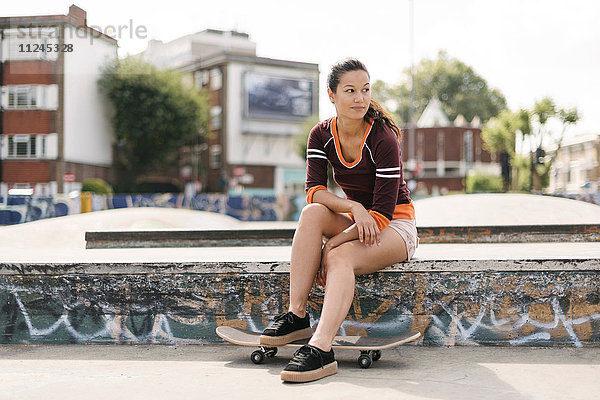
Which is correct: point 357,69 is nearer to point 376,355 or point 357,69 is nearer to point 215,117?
point 376,355

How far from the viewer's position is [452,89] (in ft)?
250

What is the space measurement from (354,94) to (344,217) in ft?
2.22

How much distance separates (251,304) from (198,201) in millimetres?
26629

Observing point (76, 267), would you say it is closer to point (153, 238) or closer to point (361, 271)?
point (361, 271)

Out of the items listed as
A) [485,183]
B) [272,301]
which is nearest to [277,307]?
[272,301]

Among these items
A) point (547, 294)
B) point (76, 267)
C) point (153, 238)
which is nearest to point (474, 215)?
point (153, 238)

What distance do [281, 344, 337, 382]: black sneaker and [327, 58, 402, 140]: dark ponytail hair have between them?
1312 mm

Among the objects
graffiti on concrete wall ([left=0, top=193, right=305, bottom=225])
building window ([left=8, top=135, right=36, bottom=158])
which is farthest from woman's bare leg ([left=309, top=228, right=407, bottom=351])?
building window ([left=8, top=135, right=36, bottom=158])

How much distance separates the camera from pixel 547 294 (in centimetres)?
Answer: 332

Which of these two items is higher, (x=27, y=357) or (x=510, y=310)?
(x=510, y=310)

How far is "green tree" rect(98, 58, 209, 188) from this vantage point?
37.8 metres

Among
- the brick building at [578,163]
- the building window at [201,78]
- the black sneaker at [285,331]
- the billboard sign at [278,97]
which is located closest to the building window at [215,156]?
the billboard sign at [278,97]

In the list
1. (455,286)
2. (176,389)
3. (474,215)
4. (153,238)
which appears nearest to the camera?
(176,389)

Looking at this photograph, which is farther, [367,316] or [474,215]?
[474,215]
